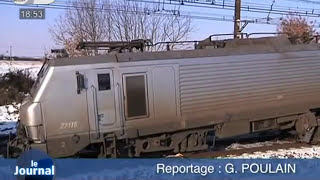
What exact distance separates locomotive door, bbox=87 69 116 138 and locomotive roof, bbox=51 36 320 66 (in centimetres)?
32

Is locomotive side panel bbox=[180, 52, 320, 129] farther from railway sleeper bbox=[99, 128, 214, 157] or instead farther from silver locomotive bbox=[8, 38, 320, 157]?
railway sleeper bbox=[99, 128, 214, 157]

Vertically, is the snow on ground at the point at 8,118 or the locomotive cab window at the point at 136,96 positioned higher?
the locomotive cab window at the point at 136,96

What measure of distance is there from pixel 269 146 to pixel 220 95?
228cm

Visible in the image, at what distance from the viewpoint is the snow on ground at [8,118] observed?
15672 mm

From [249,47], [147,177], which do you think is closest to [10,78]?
[249,47]

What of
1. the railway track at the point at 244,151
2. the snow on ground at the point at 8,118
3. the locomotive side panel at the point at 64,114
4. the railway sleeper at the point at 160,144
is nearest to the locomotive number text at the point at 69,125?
the locomotive side panel at the point at 64,114

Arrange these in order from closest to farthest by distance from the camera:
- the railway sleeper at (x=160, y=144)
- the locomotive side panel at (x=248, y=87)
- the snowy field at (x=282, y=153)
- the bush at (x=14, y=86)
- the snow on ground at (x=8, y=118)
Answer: the railway sleeper at (x=160, y=144) < the locomotive side panel at (x=248, y=87) < the snowy field at (x=282, y=153) < the snow on ground at (x=8, y=118) < the bush at (x=14, y=86)

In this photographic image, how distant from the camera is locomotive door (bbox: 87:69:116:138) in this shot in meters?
9.66

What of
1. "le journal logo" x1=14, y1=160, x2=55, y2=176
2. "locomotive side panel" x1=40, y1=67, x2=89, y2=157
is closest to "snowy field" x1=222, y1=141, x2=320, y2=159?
"locomotive side panel" x1=40, y1=67, x2=89, y2=157

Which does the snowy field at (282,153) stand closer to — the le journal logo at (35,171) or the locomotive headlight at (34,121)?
the locomotive headlight at (34,121)

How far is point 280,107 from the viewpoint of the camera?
1224cm

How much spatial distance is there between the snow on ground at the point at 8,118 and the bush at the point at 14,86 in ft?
4.15

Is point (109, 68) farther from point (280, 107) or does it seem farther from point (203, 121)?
point (280, 107)

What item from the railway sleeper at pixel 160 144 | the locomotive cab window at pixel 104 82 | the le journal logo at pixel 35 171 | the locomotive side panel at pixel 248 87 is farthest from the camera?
the locomotive side panel at pixel 248 87
